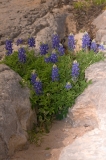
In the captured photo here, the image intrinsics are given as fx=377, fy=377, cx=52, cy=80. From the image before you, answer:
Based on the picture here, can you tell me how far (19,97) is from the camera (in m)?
5.01

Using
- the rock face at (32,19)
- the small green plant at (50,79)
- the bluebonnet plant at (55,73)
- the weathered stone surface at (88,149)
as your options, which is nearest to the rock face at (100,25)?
the rock face at (32,19)

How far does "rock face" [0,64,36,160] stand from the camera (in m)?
4.50

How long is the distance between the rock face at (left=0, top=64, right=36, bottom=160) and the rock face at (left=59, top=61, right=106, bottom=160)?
0.66 meters

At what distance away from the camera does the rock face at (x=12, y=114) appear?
450 centimetres

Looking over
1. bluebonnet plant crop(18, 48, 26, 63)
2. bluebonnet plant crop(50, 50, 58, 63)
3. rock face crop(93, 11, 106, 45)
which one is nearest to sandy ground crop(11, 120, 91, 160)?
bluebonnet plant crop(50, 50, 58, 63)

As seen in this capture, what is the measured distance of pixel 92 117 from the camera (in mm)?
5223

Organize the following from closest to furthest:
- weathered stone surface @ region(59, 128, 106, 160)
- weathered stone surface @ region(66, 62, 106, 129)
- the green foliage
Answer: weathered stone surface @ region(59, 128, 106, 160) < weathered stone surface @ region(66, 62, 106, 129) < the green foliage

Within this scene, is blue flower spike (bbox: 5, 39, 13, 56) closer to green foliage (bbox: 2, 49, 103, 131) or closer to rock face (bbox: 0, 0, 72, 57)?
green foliage (bbox: 2, 49, 103, 131)

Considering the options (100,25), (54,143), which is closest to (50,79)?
(54,143)

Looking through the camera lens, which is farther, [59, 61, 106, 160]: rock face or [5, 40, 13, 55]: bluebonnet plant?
[5, 40, 13, 55]: bluebonnet plant

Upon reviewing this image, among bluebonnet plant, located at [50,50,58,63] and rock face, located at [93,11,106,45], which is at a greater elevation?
bluebonnet plant, located at [50,50,58,63]

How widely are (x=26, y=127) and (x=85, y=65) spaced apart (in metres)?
1.56

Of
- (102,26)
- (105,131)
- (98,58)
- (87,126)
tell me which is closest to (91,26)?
(102,26)

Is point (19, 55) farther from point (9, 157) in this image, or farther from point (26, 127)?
point (9, 157)
